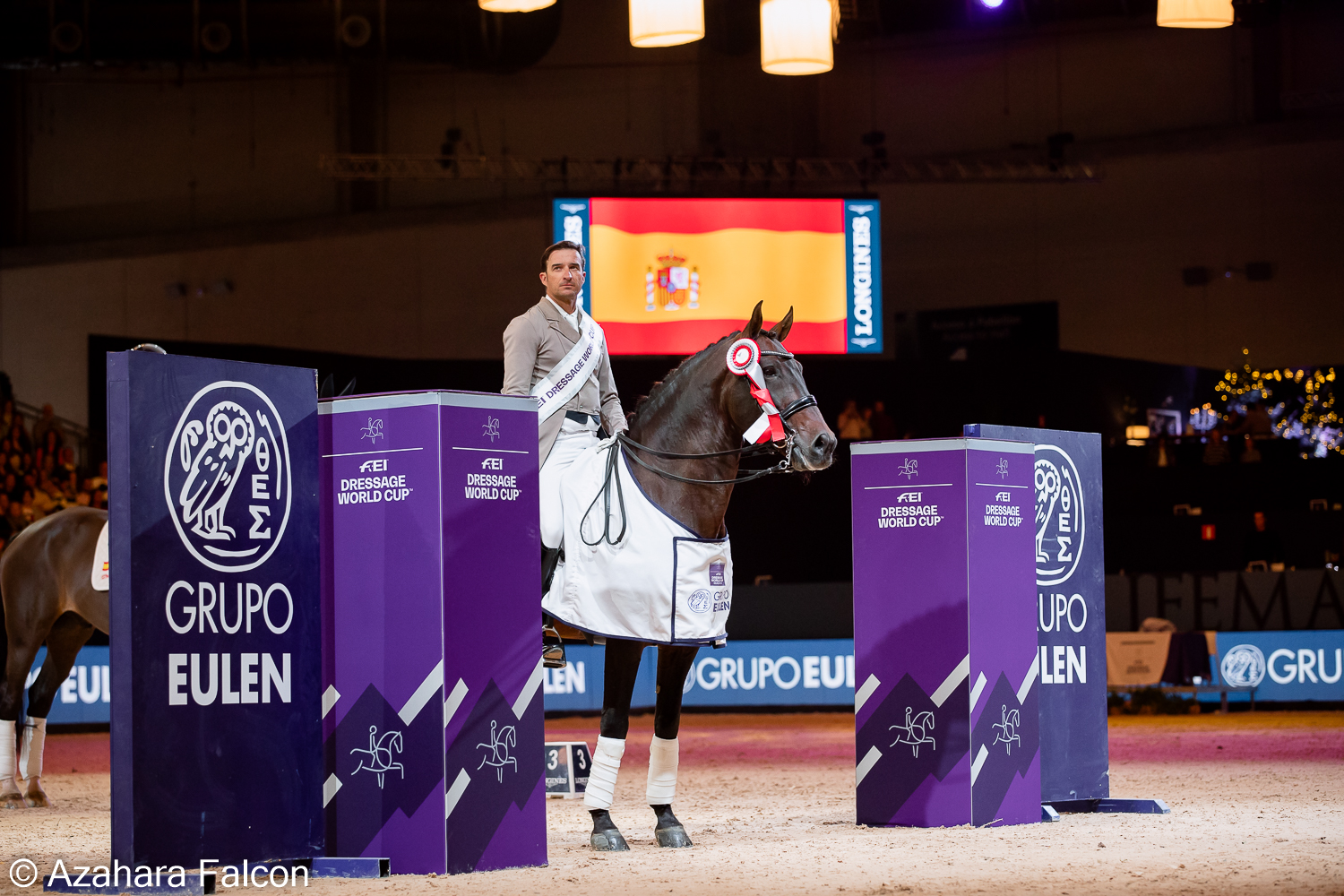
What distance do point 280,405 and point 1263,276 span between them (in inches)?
837

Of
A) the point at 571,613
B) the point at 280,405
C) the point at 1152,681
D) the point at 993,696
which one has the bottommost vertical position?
the point at 1152,681

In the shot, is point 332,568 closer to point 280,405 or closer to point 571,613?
point 280,405

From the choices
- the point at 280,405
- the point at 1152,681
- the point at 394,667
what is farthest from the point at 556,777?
the point at 1152,681

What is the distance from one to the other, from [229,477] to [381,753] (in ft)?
3.91

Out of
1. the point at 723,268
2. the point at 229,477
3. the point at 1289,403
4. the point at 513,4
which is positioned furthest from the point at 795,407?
the point at 1289,403

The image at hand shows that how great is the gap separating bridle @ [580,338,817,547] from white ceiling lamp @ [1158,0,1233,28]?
18.4ft

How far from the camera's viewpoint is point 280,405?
18.4 ft

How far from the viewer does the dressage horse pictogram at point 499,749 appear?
5797mm

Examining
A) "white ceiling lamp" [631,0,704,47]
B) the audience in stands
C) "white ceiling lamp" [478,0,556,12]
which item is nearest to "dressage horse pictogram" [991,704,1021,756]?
"white ceiling lamp" [631,0,704,47]

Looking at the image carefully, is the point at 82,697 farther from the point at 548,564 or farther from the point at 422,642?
the point at 422,642

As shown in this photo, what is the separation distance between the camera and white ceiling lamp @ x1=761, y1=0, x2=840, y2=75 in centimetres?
1220

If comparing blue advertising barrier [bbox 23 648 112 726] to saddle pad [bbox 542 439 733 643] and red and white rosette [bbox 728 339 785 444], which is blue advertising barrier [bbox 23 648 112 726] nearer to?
saddle pad [bbox 542 439 733 643]

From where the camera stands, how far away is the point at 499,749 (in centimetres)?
584

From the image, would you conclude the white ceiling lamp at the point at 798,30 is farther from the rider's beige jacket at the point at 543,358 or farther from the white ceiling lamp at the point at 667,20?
the rider's beige jacket at the point at 543,358
